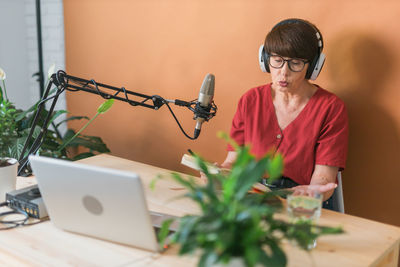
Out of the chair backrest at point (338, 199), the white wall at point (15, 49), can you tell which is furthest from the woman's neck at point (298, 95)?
the white wall at point (15, 49)

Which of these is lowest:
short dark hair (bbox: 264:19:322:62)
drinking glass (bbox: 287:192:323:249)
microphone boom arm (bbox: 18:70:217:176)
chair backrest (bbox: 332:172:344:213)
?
chair backrest (bbox: 332:172:344:213)

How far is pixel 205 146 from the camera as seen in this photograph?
8.25ft

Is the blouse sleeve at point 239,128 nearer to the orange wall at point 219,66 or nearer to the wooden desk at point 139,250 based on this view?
the orange wall at point 219,66

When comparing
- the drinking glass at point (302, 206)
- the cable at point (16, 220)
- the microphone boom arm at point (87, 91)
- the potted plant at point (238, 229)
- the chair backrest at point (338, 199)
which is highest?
the microphone boom arm at point (87, 91)

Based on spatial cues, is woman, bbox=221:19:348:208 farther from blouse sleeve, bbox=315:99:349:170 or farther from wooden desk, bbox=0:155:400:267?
wooden desk, bbox=0:155:400:267

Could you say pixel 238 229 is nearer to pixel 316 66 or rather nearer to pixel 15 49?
pixel 316 66

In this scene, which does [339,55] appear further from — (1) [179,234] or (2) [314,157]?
(1) [179,234]

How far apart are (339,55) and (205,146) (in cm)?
91

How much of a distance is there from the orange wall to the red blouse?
0.18 m

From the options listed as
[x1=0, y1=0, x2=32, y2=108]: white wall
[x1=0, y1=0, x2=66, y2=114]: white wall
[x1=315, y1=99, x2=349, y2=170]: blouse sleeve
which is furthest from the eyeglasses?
[x1=0, y1=0, x2=32, y2=108]: white wall

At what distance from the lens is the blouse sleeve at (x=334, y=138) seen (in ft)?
5.91

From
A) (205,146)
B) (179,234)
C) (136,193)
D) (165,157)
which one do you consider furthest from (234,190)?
(165,157)

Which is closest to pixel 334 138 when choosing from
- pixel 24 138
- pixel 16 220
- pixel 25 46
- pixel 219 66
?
pixel 219 66

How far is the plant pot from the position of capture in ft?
4.91
